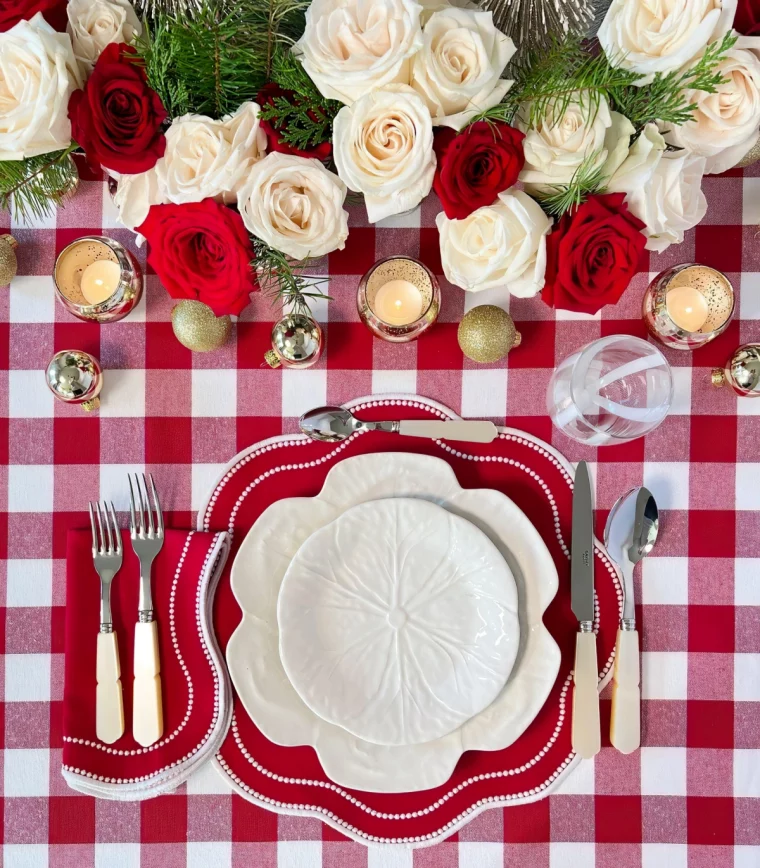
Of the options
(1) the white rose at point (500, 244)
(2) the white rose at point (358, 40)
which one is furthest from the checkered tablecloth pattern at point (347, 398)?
(2) the white rose at point (358, 40)

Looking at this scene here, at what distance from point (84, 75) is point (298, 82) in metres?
0.22

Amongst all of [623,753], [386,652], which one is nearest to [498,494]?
[386,652]

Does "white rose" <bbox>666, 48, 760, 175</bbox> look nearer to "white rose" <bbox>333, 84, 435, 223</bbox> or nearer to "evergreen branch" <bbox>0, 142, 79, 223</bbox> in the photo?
"white rose" <bbox>333, 84, 435, 223</bbox>

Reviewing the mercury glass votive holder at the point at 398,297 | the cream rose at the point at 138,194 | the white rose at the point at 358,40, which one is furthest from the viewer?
the mercury glass votive holder at the point at 398,297

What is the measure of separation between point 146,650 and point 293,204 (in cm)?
54

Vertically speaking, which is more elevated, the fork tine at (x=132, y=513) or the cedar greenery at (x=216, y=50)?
the cedar greenery at (x=216, y=50)

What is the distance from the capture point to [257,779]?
833 millimetres

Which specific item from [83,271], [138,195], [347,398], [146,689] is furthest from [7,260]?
[146,689]

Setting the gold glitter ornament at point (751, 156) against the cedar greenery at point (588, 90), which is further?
the gold glitter ornament at point (751, 156)

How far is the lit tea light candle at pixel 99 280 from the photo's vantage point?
0.81 meters

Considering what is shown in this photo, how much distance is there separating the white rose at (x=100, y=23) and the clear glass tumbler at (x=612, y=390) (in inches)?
22.6

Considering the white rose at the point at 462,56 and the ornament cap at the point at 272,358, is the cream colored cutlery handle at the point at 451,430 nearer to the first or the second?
the ornament cap at the point at 272,358

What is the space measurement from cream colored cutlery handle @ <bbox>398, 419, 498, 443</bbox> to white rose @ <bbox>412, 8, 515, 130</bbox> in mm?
348

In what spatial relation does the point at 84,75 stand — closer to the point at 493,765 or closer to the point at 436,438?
the point at 436,438
